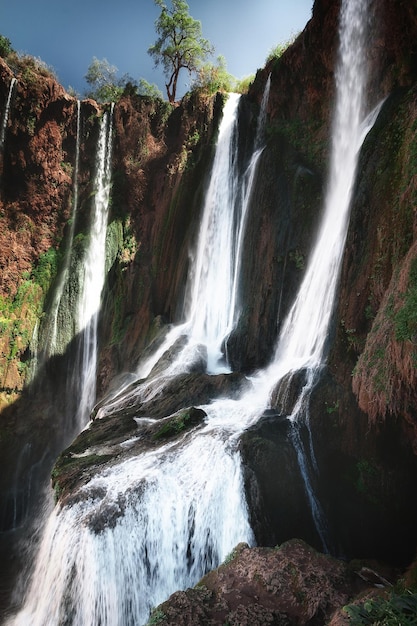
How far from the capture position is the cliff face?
6.86 m

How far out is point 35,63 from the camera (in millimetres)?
19469

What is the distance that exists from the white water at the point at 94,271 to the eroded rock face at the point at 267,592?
13.6m

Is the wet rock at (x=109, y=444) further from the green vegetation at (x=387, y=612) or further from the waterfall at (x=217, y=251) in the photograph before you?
the waterfall at (x=217, y=251)

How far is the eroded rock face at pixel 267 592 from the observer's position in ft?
14.3

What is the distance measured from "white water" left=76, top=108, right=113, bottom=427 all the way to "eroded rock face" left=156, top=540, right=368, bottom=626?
13625 millimetres

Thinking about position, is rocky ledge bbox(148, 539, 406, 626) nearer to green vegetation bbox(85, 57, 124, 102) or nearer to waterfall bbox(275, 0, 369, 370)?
waterfall bbox(275, 0, 369, 370)

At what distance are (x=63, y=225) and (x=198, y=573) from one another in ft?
60.5

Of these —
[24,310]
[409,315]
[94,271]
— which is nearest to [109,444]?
[409,315]

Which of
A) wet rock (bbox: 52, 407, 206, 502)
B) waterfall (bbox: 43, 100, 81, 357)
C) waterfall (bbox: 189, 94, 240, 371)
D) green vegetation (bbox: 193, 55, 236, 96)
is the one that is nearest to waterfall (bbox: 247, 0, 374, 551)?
wet rock (bbox: 52, 407, 206, 502)

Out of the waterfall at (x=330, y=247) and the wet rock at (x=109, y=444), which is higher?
the waterfall at (x=330, y=247)

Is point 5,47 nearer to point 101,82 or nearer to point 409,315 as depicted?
point 101,82

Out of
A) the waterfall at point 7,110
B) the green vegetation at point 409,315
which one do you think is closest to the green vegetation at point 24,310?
the waterfall at point 7,110

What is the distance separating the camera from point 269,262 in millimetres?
12781

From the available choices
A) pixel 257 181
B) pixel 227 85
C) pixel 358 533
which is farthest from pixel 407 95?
pixel 227 85
